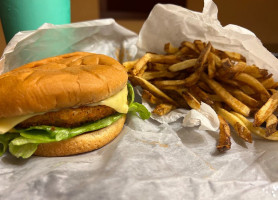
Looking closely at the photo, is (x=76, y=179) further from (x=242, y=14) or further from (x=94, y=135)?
(x=242, y=14)

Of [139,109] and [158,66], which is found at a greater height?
[158,66]

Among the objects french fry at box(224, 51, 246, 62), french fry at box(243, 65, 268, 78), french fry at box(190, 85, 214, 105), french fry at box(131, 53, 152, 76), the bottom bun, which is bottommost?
the bottom bun

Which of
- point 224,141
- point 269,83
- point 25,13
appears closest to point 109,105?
point 224,141

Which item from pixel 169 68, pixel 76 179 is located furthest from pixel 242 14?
pixel 76 179

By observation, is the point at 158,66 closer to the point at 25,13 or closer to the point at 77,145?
the point at 77,145

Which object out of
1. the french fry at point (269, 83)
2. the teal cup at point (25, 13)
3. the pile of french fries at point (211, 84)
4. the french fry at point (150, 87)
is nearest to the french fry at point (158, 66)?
the pile of french fries at point (211, 84)

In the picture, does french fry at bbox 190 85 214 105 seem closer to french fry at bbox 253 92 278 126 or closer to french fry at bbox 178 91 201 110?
french fry at bbox 178 91 201 110

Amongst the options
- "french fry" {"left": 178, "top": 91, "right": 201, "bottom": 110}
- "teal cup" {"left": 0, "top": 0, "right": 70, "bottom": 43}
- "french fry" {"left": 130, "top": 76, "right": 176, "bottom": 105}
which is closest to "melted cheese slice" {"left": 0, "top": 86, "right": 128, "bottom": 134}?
"french fry" {"left": 130, "top": 76, "right": 176, "bottom": 105}
